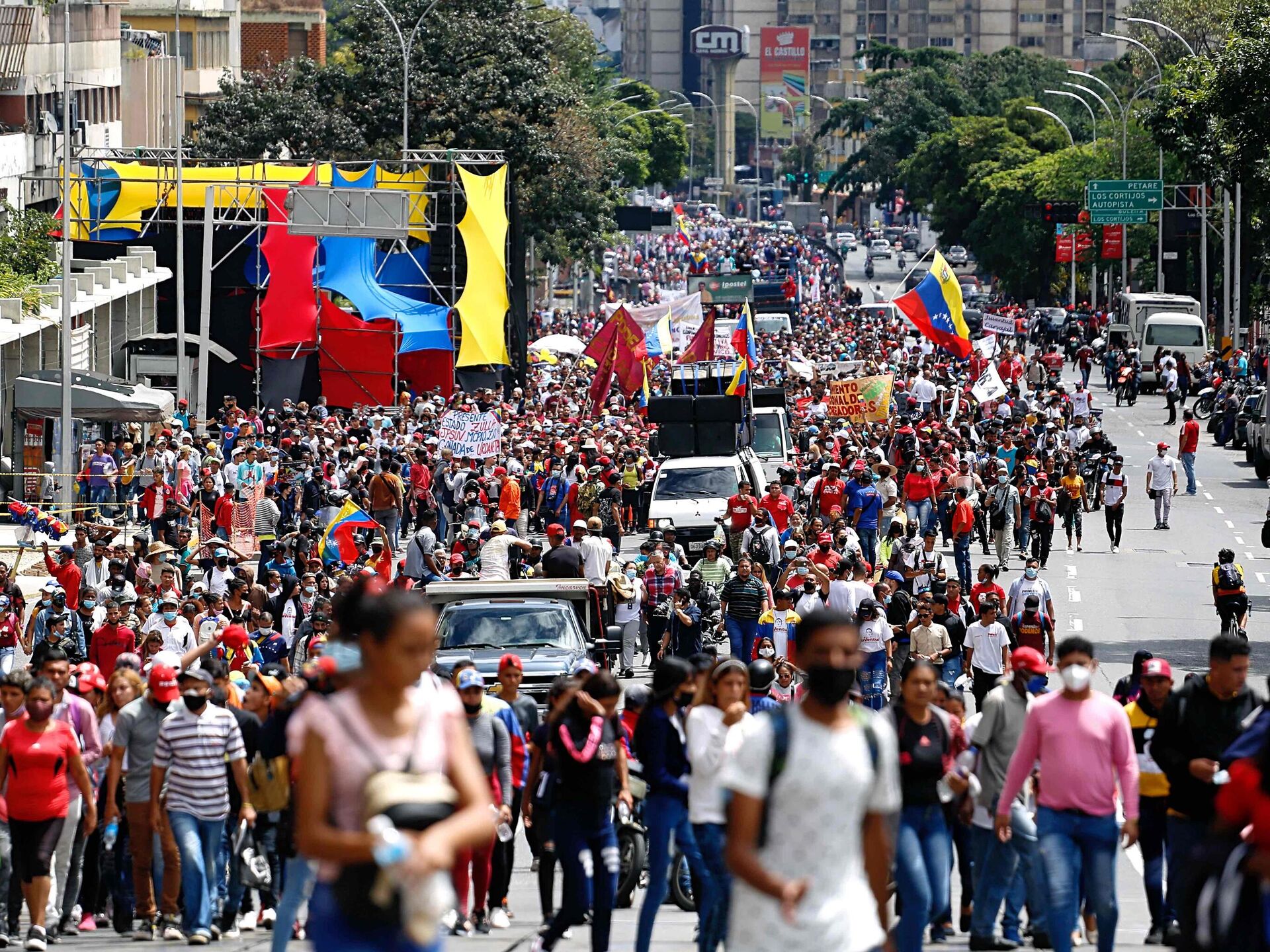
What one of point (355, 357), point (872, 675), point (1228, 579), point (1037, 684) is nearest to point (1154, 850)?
point (1037, 684)

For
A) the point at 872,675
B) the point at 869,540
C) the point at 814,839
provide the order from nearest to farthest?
the point at 814,839 → the point at 872,675 → the point at 869,540

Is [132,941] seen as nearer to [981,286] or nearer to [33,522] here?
[33,522]

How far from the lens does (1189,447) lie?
1480 inches

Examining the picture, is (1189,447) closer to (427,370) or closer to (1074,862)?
(427,370)

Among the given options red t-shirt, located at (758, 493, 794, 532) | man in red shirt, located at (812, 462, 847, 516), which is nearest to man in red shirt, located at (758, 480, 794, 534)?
red t-shirt, located at (758, 493, 794, 532)

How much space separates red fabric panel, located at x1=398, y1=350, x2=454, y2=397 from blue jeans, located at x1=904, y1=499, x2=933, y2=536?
20.0 m

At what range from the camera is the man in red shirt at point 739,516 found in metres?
25.0

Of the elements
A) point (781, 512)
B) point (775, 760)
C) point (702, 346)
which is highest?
point (702, 346)

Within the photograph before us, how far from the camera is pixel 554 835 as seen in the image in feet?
31.9

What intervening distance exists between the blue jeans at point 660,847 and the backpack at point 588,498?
18.6 meters

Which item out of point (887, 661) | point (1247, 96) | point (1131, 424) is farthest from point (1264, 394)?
point (887, 661)

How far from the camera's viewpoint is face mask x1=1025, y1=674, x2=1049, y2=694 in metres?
10.3

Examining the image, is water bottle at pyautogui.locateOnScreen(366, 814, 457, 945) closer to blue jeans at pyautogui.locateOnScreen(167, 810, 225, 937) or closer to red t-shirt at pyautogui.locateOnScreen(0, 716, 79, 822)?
blue jeans at pyautogui.locateOnScreen(167, 810, 225, 937)

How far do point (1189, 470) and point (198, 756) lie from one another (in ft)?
97.5
